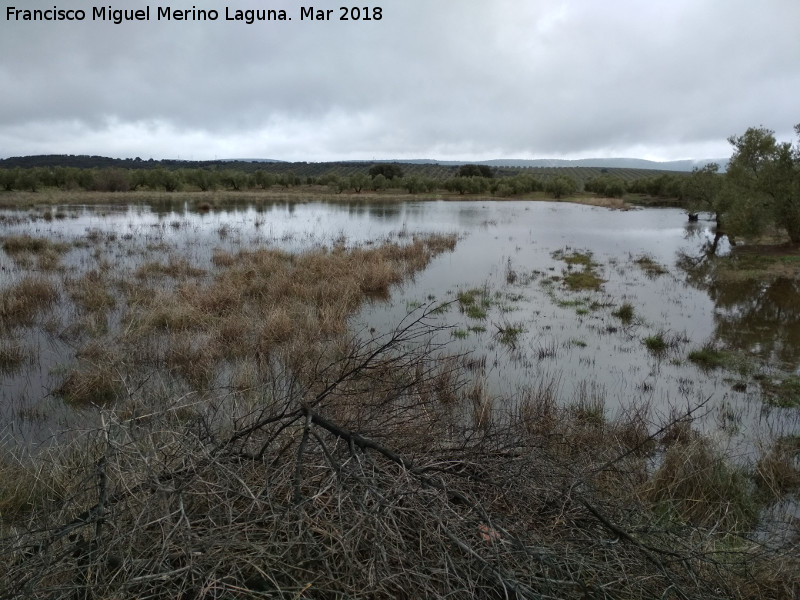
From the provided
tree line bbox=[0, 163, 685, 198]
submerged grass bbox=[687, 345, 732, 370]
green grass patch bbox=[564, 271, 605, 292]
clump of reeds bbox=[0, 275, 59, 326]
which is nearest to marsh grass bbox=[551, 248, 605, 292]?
green grass patch bbox=[564, 271, 605, 292]

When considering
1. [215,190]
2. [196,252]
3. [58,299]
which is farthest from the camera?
[215,190]

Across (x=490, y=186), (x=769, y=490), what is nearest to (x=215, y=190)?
(x=490, y=186)

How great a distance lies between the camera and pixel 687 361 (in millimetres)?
9508

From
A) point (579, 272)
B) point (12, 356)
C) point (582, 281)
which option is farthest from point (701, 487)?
point (579, 272)

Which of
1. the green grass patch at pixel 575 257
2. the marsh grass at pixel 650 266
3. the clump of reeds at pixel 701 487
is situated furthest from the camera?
the green grass patch at pixel 575 257

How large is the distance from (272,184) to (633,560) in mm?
90200

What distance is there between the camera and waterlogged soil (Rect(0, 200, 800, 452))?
24.6 feet

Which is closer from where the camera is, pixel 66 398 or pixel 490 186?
pixel 66 398

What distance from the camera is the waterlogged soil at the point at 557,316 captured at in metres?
7.49

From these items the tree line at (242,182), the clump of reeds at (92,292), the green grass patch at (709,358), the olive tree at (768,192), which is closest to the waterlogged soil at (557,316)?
the green grass patch at (709,358)

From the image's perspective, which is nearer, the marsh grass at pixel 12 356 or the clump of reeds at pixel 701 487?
the clump of reeds at pixel 701 487

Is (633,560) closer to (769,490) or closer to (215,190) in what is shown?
(769,490)

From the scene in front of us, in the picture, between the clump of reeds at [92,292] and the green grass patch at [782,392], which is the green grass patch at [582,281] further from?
the clump of reeds at [92,292]

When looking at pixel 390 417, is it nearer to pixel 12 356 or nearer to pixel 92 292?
pixel 12 356
